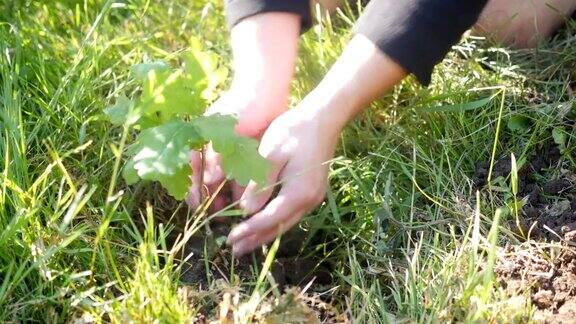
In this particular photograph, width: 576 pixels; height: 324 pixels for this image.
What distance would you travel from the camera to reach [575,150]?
1.56 meters

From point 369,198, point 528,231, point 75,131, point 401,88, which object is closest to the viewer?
point 528,231

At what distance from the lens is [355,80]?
4.77 ft

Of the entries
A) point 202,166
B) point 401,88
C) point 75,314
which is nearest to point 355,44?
point 401,88

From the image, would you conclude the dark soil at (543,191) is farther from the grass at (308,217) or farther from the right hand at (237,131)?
the right hand at (237,131)

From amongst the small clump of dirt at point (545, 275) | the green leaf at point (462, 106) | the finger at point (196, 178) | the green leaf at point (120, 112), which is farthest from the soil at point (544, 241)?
the green leaf at point (120, 112)

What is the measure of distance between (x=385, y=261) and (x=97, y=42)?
815 mm

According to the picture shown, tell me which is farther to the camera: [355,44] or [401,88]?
[401,88]

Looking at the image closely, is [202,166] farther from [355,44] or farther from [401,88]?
[401,88]

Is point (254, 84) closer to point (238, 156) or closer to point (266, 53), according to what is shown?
point (266, 53)

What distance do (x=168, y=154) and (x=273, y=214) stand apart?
20 cm

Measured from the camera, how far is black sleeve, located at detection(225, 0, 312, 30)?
152cm

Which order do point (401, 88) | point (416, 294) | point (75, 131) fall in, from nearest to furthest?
point (416, 294) → point (75, 131) → point (401, 88)

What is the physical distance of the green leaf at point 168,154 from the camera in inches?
46.6

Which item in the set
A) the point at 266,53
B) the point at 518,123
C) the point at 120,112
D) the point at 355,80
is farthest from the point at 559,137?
the point at 120,112
